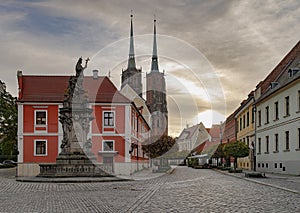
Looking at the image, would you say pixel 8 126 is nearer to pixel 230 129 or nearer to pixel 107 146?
pixel 107 146

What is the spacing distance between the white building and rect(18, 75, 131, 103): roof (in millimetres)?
12790

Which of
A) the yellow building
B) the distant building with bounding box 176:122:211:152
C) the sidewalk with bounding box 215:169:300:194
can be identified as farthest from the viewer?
the distant building with bounding box 176:122:211:152

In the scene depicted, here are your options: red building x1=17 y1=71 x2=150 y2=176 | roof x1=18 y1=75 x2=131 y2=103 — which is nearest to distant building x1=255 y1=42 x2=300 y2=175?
red building x1=17 y1=71 x2=150 y2=176

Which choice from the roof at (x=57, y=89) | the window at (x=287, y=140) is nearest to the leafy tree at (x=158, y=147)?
the roof at (x=57, y=89)

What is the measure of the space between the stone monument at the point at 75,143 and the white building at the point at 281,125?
13.9 meters

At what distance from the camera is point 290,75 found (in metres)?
36.8

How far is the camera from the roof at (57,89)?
42.6 metres

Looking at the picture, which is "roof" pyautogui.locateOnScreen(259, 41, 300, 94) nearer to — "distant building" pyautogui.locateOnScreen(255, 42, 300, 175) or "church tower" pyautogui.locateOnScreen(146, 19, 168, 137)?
"distant building" pyautogui.locateOnScreen(255, 42, 300, 175)

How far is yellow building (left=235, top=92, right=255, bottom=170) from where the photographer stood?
5067cm

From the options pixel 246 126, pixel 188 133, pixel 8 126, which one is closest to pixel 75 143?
pixel 8 126

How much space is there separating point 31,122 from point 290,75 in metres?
22.7

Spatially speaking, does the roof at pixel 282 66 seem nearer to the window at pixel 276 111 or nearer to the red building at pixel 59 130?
the window at pixel 276 111

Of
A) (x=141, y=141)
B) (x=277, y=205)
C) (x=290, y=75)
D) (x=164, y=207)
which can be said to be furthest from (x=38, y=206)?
(x=141, y=141)

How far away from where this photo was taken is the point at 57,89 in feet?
150
